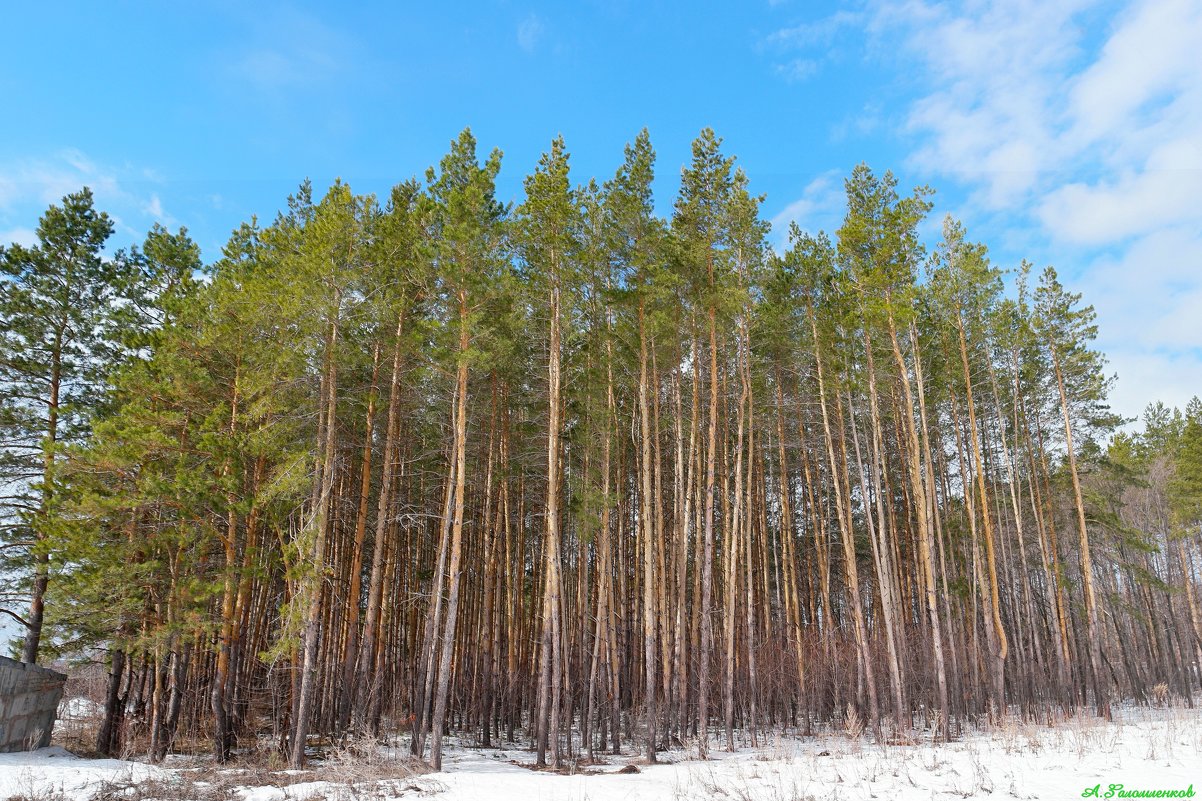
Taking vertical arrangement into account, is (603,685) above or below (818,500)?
below

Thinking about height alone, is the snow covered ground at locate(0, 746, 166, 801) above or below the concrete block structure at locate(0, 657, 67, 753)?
below

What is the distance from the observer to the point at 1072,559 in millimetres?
30078

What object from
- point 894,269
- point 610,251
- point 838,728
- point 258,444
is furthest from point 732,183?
point 838,728

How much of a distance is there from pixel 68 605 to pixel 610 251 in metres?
13.4

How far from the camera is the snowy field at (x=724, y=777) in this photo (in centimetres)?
862

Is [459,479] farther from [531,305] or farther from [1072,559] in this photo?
[1072,559]

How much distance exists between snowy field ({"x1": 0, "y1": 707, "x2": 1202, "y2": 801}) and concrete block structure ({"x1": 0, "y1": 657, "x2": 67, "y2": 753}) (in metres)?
0.80

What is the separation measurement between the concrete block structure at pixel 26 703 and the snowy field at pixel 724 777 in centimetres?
80

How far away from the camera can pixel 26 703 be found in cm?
1323

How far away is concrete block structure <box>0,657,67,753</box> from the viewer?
1272 centimetres
